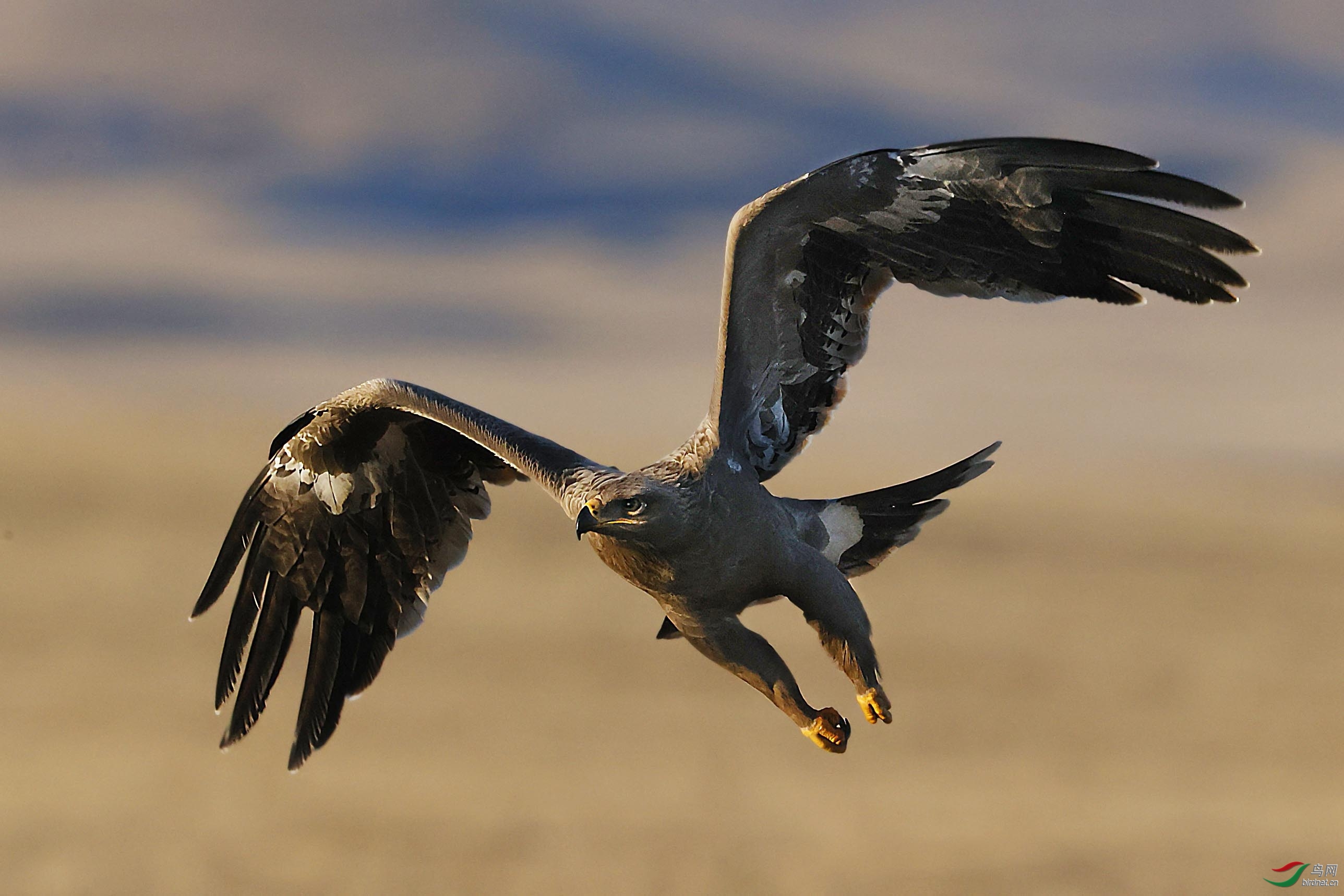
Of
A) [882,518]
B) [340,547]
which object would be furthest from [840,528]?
[340,547]

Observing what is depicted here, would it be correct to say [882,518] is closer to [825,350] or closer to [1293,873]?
Result: [825,350]

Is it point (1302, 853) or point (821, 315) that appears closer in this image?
point (821, 315)

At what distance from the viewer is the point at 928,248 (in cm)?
679

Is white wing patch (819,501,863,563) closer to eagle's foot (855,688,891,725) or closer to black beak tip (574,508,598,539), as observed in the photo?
eagle's foot (855,688,891,725)

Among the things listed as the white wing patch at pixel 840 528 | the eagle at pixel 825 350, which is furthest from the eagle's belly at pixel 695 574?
the white wing patch at pixel 840 528

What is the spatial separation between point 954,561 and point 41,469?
1890 centimetres

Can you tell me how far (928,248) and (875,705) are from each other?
2.10 metres

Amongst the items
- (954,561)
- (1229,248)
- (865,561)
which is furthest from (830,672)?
(1229,248)

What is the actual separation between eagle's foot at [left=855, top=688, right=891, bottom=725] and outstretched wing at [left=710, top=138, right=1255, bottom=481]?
1.22 meters

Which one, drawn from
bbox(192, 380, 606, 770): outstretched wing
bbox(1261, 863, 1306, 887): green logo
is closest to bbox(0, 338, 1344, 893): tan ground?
bbox(1261, 863, 1306, 887): green logo

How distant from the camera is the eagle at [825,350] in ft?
20.8

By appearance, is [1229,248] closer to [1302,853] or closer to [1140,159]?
[1140,159]

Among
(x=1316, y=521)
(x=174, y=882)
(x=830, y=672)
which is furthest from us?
(x=1316, y=521)

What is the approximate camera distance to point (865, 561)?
748 centimetres
